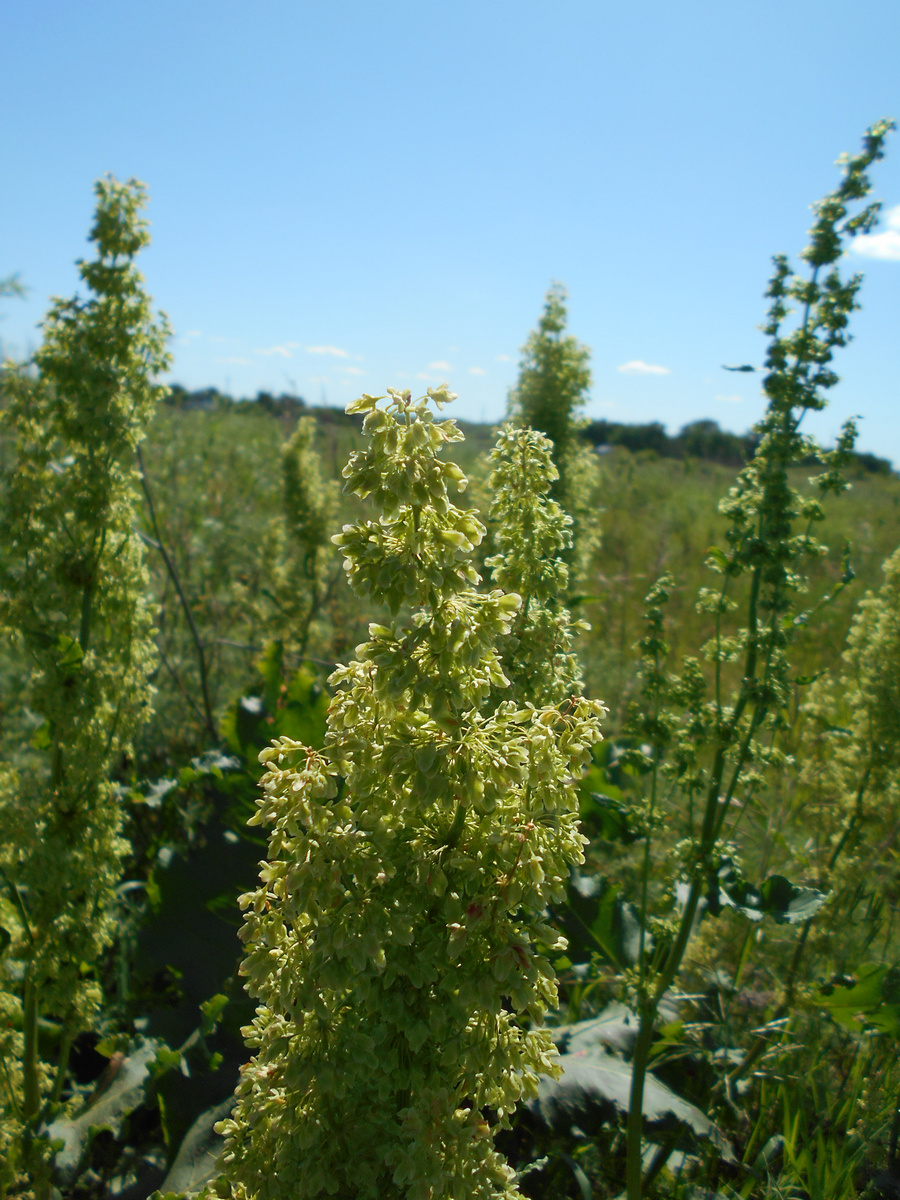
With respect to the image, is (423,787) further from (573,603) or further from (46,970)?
(573,603)

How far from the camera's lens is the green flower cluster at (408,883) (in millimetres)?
1180

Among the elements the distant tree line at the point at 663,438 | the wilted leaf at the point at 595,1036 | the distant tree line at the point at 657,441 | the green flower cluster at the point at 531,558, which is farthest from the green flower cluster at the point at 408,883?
the distant tree line at the point at 657,441

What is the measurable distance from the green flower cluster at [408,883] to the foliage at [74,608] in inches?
47.1

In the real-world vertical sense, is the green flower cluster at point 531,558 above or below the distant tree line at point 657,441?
below

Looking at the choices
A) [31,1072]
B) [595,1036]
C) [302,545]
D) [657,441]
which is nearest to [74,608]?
[31,1072]

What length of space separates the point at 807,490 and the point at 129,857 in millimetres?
18444

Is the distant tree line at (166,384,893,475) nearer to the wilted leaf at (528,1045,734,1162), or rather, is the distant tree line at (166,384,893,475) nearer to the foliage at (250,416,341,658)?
the foliage at (250,416,341,658)

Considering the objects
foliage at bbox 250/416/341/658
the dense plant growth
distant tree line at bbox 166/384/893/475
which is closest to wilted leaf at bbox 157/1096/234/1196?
the dense plant growth

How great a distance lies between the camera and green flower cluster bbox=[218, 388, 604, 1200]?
46.4 inches

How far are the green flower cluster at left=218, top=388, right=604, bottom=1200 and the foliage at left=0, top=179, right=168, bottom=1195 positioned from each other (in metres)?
1.20

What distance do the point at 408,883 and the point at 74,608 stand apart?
1.56 meters

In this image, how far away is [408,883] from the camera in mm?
1283

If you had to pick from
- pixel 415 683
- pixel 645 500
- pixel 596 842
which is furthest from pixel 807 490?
pixel 415 683

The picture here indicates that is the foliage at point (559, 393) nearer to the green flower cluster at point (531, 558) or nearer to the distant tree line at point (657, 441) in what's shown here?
the green flower cluster at point (531, 558)
